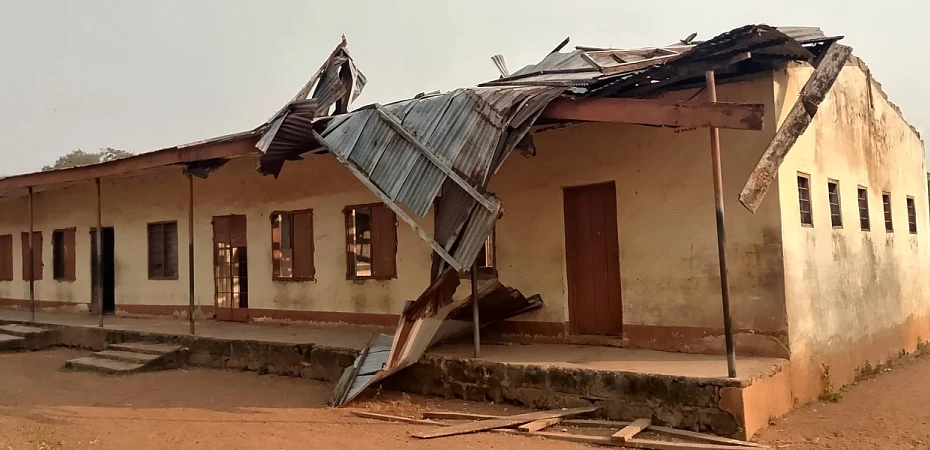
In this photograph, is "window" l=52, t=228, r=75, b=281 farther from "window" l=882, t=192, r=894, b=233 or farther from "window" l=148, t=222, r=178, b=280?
"window" l=882, t=192, r=894, b=233

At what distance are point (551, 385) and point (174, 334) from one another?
697 cm

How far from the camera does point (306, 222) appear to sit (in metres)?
12.0

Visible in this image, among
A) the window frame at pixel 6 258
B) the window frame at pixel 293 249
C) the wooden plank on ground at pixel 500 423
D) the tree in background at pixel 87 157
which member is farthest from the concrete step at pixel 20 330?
the tree in background at pixel 87 157

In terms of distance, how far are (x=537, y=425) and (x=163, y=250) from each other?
1062cm

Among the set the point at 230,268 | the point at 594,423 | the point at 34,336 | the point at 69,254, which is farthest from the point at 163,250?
the point at 594,423

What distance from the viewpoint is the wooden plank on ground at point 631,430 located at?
6056mm

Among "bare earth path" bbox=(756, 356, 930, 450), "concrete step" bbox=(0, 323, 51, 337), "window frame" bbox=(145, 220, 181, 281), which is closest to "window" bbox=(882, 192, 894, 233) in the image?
"bare earth path" bbox=(756, 356, 930, 450)

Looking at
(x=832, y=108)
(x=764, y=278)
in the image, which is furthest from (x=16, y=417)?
(x=832, y=108)

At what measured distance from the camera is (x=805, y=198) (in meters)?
8.18

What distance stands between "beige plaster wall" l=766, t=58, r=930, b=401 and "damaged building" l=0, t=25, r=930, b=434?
0.04 metres

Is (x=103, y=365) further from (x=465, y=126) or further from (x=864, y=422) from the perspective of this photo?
(x=864, y=422)

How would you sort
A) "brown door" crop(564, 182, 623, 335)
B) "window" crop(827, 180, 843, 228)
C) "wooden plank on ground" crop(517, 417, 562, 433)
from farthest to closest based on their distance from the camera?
"window" crop(827, 180, 843, 228) → "brown door" crop(564, 182, 623, 335) → "wooden plank on ground" crop(517, 417, 562, 433)

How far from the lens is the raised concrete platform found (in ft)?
20.4

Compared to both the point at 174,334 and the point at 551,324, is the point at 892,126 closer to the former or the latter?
the point at 551,324
